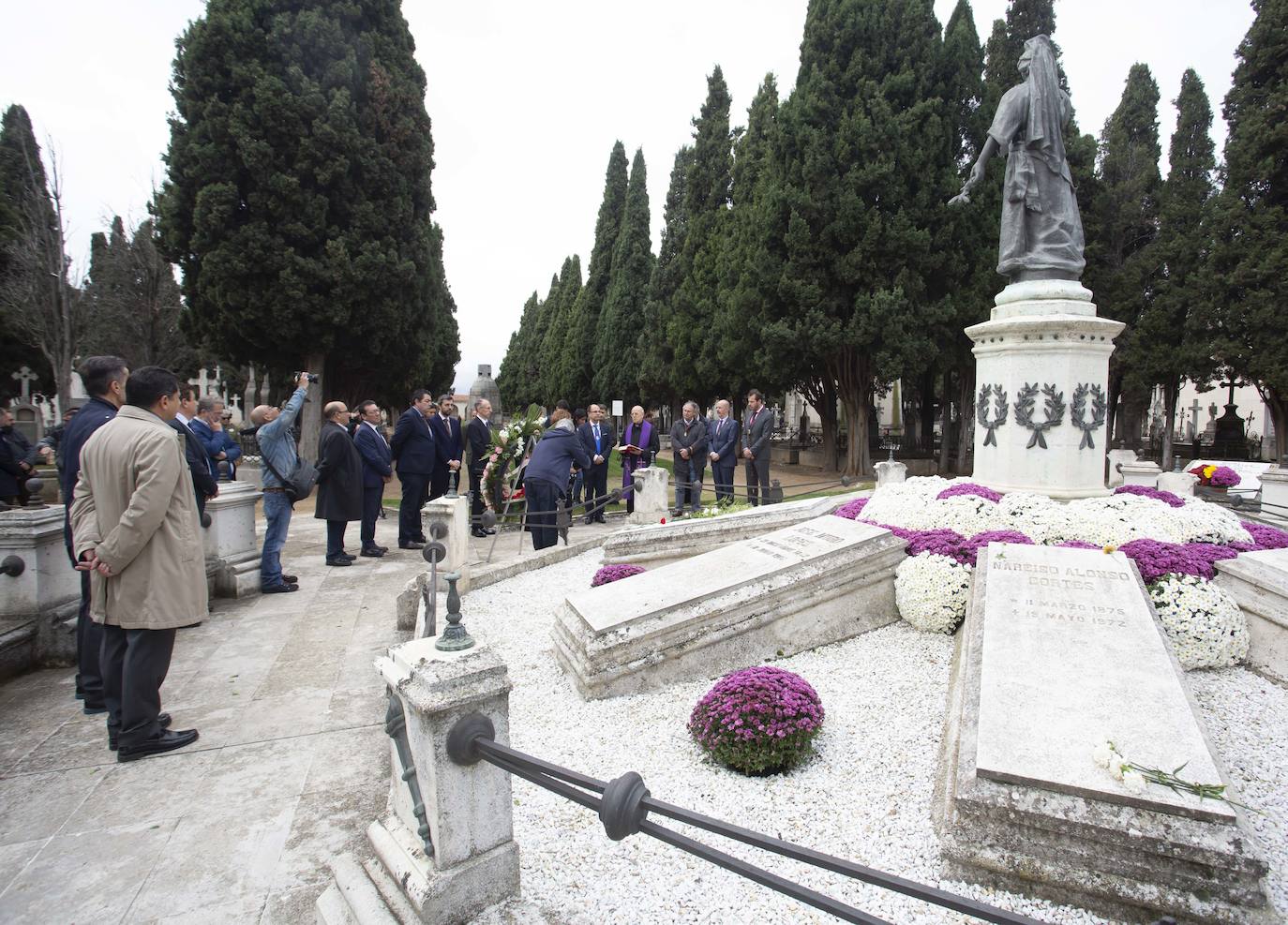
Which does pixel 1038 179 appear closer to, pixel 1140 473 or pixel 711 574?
pixel 711 574

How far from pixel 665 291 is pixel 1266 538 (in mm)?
27371

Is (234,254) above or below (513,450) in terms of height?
above

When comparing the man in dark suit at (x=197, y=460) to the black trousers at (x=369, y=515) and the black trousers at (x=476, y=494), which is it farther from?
the black trousers at (x=476, y=494)

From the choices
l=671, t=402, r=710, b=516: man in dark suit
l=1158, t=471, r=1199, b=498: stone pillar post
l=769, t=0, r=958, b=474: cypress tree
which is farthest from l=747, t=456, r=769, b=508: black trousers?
l=769, t=0, r=958, b=474: cypress tree

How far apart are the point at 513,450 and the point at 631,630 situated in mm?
7711

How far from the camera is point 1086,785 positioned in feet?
9.29

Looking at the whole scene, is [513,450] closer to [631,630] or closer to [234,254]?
[631,630]

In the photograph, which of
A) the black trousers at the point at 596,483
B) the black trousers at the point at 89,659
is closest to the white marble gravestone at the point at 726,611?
the black trousers at the point at 89,659

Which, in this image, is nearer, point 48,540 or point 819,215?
point 48,540

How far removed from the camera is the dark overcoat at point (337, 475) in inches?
340

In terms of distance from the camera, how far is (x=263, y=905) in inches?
117

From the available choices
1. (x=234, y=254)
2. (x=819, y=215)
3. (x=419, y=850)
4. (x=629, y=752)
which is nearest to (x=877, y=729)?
(x=629, y=752)

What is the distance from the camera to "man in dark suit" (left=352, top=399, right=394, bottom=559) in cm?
949

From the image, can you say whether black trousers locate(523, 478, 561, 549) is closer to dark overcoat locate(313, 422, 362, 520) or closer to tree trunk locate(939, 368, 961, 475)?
dark overcoat locate(313, 422, 362, 520)
